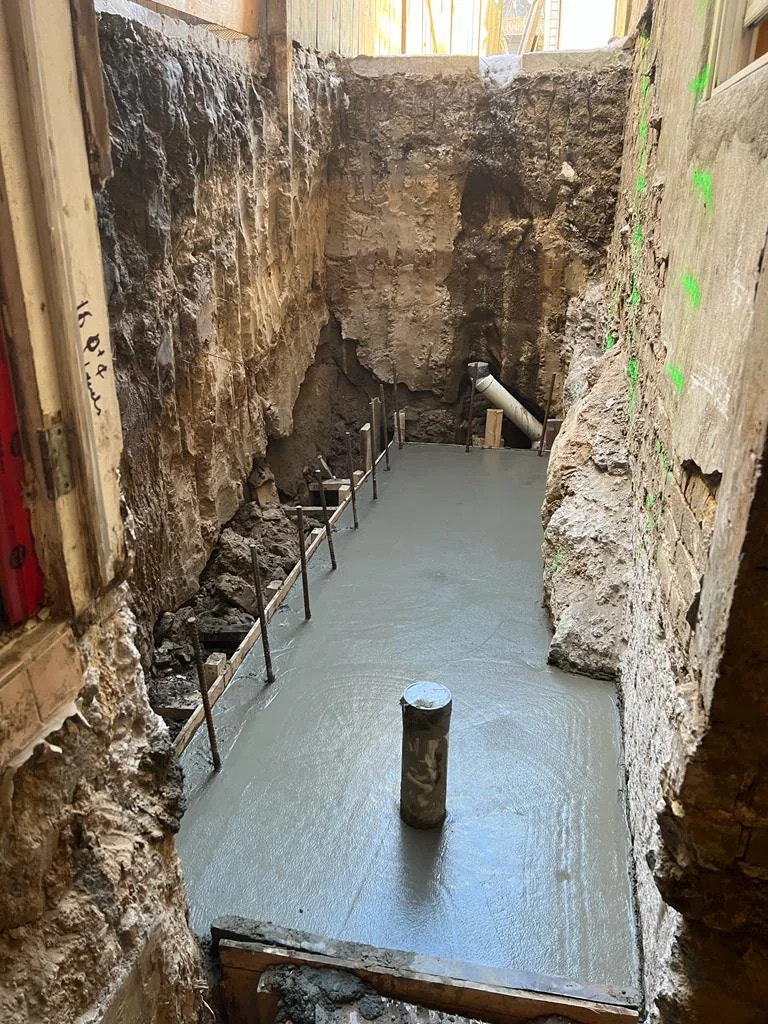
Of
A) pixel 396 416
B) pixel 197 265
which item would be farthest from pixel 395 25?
pixel 197 265

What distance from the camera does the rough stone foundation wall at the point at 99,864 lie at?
1562 millimetres

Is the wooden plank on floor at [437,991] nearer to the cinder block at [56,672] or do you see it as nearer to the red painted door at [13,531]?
the cinder block at [56,672]

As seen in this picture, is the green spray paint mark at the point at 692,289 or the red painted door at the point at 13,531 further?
the green spray paint mark at the point at 692,289

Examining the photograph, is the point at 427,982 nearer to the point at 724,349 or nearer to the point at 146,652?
the point at 724,349

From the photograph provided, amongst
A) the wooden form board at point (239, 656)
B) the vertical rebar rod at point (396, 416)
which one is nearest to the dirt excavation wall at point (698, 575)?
the wooden form board at point (239, 656)

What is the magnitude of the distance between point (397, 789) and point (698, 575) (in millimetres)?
1939

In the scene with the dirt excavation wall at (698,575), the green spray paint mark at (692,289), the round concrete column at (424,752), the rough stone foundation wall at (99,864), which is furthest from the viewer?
the round concrete column at (424,752)

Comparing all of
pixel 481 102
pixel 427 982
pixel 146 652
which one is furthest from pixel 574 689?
pixel 481 102

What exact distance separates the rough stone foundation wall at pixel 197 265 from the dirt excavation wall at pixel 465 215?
0.86 m

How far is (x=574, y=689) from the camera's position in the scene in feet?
13.6

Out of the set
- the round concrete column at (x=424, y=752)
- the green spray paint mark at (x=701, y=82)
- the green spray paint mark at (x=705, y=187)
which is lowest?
the round concrete column at (x=424, y=752)

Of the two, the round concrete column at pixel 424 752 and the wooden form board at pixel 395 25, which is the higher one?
the wooden form board at pixel 395 25

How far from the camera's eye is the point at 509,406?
8648 millimetres

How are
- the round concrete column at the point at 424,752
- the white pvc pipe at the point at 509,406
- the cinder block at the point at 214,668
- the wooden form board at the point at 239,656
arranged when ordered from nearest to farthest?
the round concrete column at the point at 424,752 < the wooden form board at the point at 239,656 < the cinder block at the point at 214,668 < the white pvc pipe at the point at 509,406
